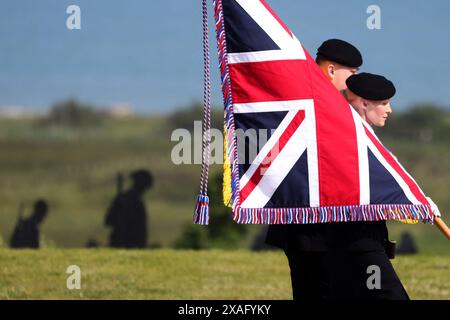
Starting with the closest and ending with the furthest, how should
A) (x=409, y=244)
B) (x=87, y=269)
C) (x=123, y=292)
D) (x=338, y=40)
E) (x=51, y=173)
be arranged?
(x=338, y=40), (x=123, y=292), (x=87, y=269), (x=409, y=244), (x=51, y=173)

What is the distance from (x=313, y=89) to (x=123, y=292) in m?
3.68

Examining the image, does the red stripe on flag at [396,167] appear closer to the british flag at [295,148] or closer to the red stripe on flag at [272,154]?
the british flag at [295,148]

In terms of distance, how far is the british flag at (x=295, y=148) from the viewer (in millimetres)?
5551

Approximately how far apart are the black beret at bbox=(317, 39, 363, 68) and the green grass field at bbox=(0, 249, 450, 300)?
10.1 feet

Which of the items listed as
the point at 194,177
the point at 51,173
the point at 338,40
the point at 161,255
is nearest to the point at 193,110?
the point at 194,177

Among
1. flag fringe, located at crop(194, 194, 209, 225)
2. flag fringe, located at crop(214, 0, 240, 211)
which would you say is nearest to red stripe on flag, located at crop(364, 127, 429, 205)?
flag fringe, located at crop(214, 0, 240, 211)

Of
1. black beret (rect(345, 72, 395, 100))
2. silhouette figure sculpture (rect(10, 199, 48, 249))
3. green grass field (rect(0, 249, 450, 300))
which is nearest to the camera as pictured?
black beret (rect(345, 72, 395, 100))

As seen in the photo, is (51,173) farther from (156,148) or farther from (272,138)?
(272,138)

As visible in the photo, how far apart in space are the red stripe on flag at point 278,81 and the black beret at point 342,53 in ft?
1.52

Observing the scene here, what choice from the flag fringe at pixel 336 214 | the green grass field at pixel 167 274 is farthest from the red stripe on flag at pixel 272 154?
the green grass field at pixel 167 274

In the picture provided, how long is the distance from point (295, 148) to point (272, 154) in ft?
0.41

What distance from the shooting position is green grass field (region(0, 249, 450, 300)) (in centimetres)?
873

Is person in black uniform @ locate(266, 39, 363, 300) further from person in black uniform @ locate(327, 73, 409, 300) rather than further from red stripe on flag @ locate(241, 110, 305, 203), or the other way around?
red stripe on flag @ locate(241, 110, 305, 203)

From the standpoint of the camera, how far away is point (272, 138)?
18.2ft
